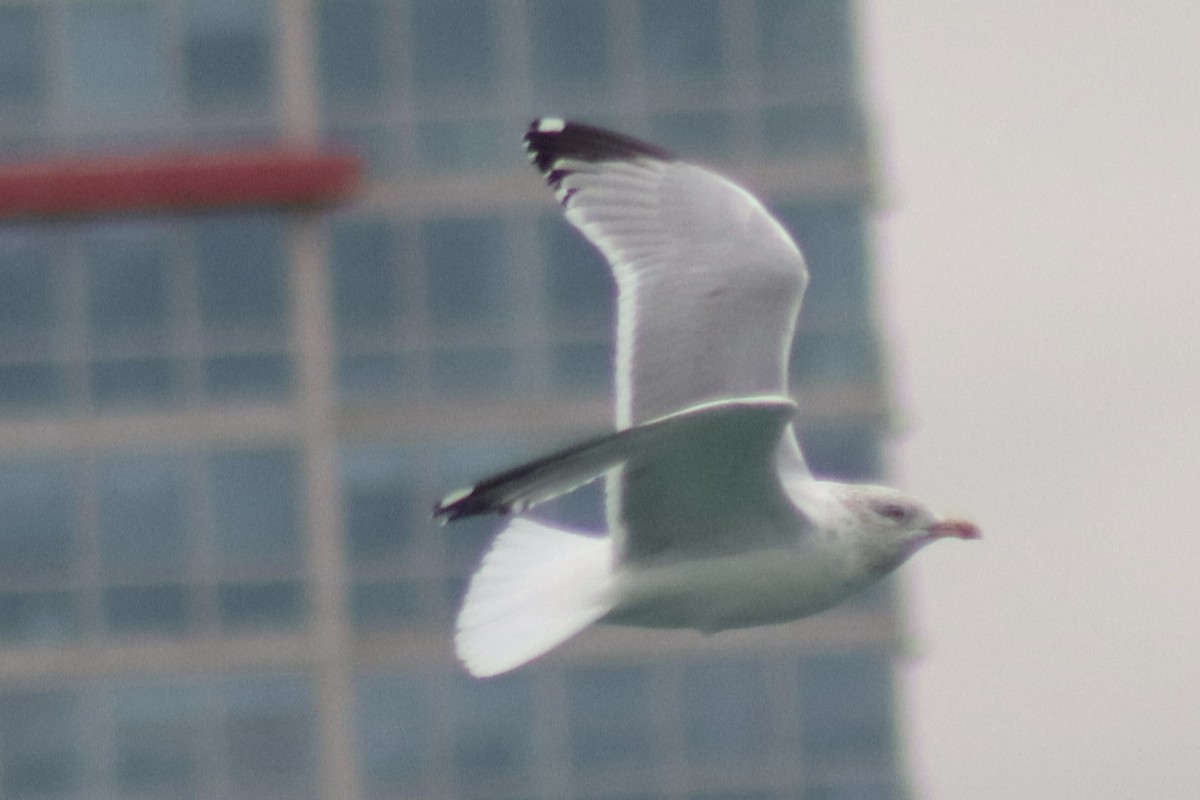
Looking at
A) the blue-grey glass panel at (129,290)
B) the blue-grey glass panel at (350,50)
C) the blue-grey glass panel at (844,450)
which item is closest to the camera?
the blue-grey glass panel at (844,450)

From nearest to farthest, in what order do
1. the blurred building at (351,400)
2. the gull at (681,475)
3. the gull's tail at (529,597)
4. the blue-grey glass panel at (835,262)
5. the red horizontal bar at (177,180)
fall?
the gull at (681,475) < the gull's tail at (529,597) < the red horizontal bar at (177,180) < the blue-grey glass panel at (835,262) < the blurred building at (351,400)

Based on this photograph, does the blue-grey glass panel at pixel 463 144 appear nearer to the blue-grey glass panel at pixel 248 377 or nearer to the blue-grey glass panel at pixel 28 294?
the blue-grey glass panel at pixel 248 377

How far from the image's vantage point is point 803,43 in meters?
20.3

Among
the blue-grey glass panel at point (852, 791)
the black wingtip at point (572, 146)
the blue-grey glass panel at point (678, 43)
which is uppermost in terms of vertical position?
the blue-grey glass panel at point (678, 43)

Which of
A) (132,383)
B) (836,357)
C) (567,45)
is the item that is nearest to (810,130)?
(836,357)

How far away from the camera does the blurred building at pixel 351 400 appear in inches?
781

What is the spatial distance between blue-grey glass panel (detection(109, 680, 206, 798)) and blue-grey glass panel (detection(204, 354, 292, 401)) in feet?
6.78

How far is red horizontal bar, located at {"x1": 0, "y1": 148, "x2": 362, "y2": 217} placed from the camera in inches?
755

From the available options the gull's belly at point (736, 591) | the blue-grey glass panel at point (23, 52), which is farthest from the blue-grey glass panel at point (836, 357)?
the gull's belly at point (736, 591)

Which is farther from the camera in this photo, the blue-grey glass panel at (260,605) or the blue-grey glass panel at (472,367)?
the blue-grey glass panel at (260,605)

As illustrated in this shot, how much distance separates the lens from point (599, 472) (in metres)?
5.48

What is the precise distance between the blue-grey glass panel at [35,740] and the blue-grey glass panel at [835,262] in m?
5.90

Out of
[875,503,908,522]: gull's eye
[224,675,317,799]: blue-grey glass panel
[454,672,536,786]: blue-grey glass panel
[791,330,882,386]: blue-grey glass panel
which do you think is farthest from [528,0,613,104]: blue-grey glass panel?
[875,503,908,522]: gull's eye

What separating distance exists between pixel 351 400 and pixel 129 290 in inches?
68.3
